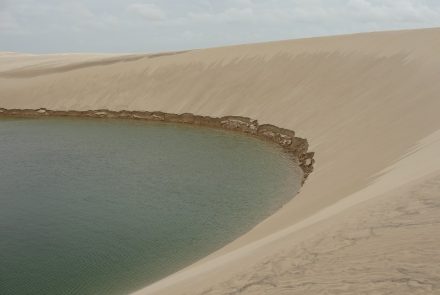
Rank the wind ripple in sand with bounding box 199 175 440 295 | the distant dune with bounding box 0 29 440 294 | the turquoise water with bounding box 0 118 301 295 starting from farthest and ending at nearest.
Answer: the turquoise water with bounding box 0 118 301 295 → the distant dune with bounding box 0 29 440 294 → the wind ripple in sand with bounding box 199 175 440 295

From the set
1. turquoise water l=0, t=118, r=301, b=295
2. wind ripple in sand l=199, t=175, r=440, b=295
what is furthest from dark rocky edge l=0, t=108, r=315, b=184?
wind ripple in sand l=199, t=175, r=440, b=295

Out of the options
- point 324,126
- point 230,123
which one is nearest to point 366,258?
point 324,126

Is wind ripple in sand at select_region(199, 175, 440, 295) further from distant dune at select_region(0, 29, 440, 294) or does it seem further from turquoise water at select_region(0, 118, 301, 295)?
turquoise water at select_region(0, 118, 301, 295)

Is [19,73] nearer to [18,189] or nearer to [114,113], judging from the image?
[114,113]

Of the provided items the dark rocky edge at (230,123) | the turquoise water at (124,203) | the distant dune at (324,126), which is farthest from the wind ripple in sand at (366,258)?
the dark rocky edge at (230,123)

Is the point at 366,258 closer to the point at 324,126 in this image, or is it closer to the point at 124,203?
the point at 124,203

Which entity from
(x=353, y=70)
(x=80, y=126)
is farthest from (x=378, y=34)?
(x=80, y=126)
